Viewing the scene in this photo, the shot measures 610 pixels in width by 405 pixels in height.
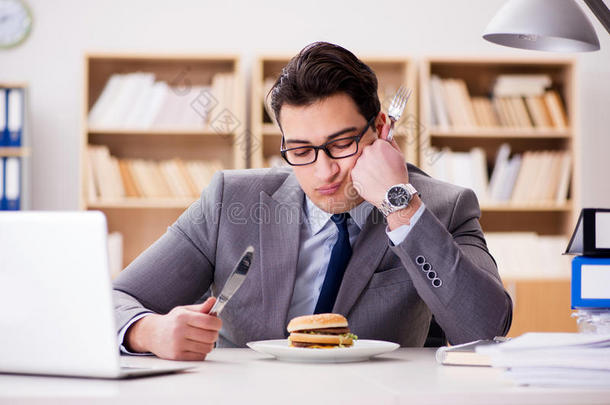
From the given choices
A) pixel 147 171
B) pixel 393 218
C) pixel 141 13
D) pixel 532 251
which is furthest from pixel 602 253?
pixel 141 13

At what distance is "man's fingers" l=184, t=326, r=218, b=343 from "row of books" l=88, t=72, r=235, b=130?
277cm

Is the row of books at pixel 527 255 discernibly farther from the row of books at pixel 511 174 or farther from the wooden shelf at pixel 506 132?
the wooden shelf at pixel 506 132

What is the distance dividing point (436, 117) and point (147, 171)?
1631mm

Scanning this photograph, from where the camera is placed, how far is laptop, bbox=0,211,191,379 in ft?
3.03

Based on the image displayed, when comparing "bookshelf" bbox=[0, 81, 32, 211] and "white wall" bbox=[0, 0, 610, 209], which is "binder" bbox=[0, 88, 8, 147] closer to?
"bookshelf" bbox=[0, 81, 32, 211]

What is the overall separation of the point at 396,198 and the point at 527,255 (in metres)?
2.70

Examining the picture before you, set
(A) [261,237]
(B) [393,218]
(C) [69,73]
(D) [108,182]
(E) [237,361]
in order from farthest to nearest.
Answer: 1. (C) [69,73]
2. (D) [108,182]
3. (A) [261,237]
4. (B) [393,218]
5. (E) [237,361]

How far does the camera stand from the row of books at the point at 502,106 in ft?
13.0

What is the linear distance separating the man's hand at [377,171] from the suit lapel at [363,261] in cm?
13

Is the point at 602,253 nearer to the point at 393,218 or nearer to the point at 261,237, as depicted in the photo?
the point at 393,218

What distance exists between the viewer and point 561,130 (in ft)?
13.0

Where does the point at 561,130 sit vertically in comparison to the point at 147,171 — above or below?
above

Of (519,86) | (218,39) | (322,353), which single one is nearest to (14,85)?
(218,39)

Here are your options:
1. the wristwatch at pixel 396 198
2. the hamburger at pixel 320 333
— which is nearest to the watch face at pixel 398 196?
the wristwatch at pixel 396 198
